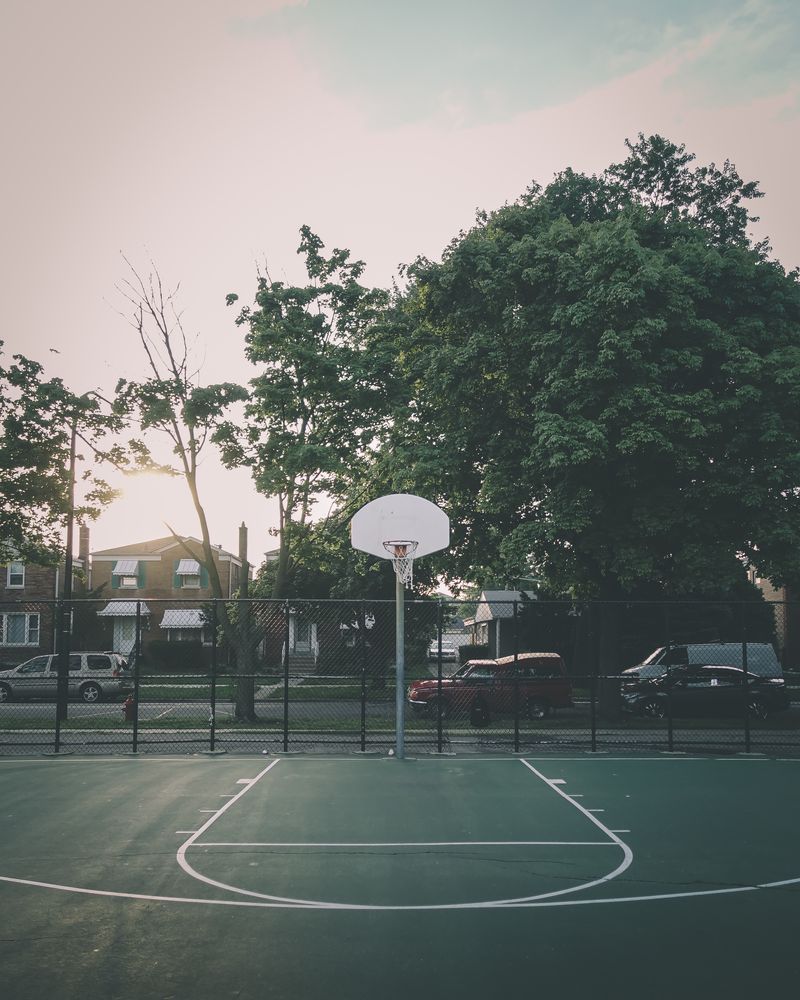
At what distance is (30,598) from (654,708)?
3350cm

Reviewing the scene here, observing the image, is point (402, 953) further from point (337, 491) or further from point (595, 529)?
point (337, 491)

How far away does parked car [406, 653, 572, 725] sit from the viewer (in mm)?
18078

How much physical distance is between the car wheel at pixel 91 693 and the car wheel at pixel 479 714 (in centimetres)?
1496

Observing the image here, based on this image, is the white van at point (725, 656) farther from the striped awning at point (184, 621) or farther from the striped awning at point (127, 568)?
the striped awning at point (127, 568)

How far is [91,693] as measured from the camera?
2761cm

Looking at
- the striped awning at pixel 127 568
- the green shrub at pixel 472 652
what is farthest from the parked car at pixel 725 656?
the striped awning at pixel 127 568

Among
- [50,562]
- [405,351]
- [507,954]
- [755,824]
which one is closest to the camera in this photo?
[507,954]

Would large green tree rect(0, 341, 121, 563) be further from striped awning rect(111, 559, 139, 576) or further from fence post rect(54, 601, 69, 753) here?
striped awning rect(111, 559, 139, 576)

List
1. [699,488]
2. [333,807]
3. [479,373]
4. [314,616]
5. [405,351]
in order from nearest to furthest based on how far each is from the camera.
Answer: [333,807] < [314,616] < [699,488] < [479,373] < [405,351]

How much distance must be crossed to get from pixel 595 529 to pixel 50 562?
16.9 m

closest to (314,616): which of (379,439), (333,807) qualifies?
(333,807)

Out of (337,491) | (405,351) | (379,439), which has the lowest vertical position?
(337,491)

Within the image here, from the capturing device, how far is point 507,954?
19.4ft

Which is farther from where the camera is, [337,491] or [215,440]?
[337,491]
